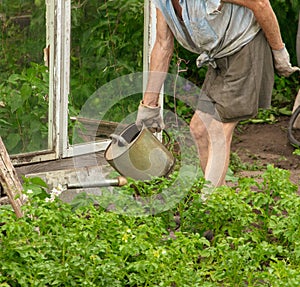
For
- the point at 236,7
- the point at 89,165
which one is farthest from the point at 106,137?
the point at 236,7

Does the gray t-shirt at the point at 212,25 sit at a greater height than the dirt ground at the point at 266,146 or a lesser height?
greater

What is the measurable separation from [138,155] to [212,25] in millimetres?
811

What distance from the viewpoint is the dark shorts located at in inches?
217

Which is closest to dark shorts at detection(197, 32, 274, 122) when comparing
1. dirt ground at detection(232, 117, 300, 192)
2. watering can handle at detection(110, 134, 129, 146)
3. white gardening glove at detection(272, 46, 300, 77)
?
white gardening glove at detection(272, 46, 300, 77)

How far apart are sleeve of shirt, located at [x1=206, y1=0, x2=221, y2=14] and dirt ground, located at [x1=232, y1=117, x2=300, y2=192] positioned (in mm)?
2169

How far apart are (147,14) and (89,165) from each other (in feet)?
3.68

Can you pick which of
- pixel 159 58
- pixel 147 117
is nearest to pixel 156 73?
pixel 159 58

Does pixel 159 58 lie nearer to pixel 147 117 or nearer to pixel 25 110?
pixel 147 117

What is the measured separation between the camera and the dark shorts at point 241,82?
5.52 m

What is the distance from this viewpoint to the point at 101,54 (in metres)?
6.57

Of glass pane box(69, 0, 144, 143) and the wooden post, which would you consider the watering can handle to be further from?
glass pane box(69, 0, 144, 143)

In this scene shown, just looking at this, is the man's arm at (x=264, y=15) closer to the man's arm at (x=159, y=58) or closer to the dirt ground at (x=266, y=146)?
the man's arm at (x=159, y=58)

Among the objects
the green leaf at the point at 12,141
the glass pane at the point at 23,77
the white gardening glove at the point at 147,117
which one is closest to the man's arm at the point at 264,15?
the white gardening glove at the point at 147,117

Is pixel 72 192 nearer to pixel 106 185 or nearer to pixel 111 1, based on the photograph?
pixel 106 185
